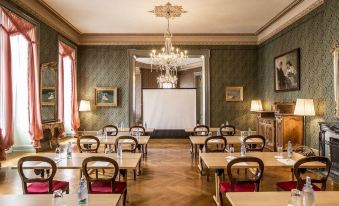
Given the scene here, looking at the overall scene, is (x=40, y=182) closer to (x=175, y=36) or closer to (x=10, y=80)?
(x=10, y=80)

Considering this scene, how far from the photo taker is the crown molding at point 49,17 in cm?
754

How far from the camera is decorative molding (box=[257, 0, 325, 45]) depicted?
7.55 meters

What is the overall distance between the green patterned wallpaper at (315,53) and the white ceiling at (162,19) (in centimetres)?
80

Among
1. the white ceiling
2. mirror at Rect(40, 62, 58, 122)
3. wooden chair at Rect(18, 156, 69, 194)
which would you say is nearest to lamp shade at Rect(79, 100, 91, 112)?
mirror at Rect(40, 62, 58, 122)

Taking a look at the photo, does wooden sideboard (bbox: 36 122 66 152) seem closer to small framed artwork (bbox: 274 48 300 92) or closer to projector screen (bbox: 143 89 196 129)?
projector screen (bbox: 143 89 196 129)

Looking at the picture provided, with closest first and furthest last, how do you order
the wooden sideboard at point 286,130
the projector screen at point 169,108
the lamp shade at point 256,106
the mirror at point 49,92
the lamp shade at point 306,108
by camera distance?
1. the lamp shade at point 306,108
2. the wooden sideboard at point 286,130
3. the mirror at point 49,92
4. the lamp shade at point 256,106
5. the projector screen at point 169,108

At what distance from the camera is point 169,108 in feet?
41.0

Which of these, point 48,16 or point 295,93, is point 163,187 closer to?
point 295,93

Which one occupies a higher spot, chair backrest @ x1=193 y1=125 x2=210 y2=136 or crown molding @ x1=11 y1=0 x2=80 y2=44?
crown molding @ x1=11 y1=0 x2=80 y2=44

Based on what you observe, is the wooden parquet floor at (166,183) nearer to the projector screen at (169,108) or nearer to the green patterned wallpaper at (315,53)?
the green patterned wallpaper at (315,53)

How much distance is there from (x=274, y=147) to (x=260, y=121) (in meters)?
1.40

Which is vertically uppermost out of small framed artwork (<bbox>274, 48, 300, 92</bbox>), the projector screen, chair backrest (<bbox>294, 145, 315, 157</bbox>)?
small framed artwork (<bbox>274, 48, 300, 92</bbox>)

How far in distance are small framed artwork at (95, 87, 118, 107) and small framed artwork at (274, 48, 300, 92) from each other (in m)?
5.66

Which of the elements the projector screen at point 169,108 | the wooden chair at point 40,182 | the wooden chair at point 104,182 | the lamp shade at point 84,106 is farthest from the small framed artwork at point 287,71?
the wooden chair at point 40,182
